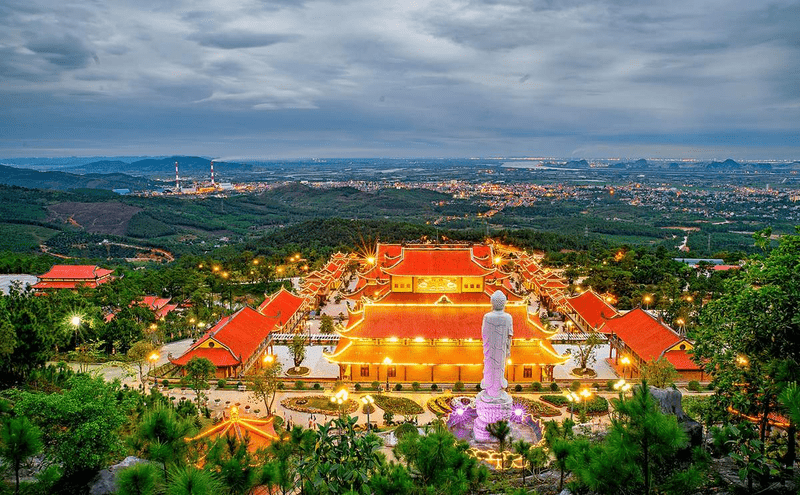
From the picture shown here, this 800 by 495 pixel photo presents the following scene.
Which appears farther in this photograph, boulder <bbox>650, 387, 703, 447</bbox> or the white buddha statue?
the white buddha statue

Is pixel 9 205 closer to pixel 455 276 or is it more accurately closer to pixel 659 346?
pixel 455 276

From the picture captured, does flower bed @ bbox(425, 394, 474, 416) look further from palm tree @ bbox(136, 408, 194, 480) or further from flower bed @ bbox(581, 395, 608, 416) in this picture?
palm tree @ bbox(136, 408, 194, 480)

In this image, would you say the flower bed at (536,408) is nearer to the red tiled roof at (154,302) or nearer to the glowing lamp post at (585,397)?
the glowing lamp post at (585,397)

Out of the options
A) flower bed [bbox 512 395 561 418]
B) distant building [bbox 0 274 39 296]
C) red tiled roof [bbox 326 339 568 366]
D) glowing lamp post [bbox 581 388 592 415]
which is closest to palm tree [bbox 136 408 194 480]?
flower bed [bbox 512 395 561 418]

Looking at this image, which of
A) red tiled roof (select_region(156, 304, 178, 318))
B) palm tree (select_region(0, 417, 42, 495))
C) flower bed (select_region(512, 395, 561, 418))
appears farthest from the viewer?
red tiled roof (select_region(156, 304, 178, 318))

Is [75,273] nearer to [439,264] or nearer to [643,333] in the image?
[439,264]

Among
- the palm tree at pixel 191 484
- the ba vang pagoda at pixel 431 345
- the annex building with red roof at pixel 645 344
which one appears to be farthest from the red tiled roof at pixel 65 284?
the palm tree at pixel 191 484

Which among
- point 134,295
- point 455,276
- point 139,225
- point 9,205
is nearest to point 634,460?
point 455,276
